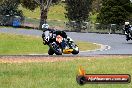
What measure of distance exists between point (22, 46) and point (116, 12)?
31251mm

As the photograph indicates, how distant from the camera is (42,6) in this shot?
58688 mm

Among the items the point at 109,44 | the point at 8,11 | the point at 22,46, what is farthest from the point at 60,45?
the point at 8,11

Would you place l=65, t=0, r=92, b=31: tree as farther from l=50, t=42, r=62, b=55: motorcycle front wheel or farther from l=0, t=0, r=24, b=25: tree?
l=50, t=42, r=62, b=55: motorcycle front wheel

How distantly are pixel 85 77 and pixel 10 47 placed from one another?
1038 inches

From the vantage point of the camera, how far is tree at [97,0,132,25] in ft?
197

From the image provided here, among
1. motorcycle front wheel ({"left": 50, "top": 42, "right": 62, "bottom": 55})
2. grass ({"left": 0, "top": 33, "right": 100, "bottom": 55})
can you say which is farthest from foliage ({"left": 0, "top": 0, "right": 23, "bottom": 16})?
motorcycle front wheel ({"left": 50, "top": 42, "right": 62, "bottom": 55})

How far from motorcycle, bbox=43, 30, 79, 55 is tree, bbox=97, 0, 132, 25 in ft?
127

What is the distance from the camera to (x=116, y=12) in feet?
200

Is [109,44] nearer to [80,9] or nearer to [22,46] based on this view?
[22,46]

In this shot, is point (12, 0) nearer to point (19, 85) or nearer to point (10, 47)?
point (10, 47)

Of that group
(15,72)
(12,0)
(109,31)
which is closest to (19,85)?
(15,72)

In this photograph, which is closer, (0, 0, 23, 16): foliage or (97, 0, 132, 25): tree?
(0, 0, 23, 16): foliage

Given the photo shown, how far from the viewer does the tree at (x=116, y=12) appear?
60.0m

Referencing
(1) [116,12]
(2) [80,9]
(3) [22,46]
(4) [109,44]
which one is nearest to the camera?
(3) [22,46]
